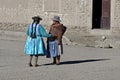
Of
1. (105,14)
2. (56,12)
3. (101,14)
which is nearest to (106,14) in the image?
(105,14)

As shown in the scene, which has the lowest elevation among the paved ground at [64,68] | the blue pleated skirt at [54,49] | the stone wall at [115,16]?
the paved ground at [64,68]

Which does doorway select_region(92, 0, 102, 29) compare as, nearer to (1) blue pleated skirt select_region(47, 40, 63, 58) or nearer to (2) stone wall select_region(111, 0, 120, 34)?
(2) stone wall select_region(111, 0, 120, 34)

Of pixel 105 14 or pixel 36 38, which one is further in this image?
pixel 105 14

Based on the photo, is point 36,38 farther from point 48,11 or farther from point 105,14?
point 48,11

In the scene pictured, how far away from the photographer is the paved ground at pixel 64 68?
14.3 metres

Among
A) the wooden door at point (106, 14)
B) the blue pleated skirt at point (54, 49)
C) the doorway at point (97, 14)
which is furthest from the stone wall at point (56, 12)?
the blue pleated skirt at point (54, 49)

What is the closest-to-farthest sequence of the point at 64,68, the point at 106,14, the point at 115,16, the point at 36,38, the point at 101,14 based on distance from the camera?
the point at 64,68
the point at 36,38
the point at 115,16
the point at 106,14
the point at 101,14

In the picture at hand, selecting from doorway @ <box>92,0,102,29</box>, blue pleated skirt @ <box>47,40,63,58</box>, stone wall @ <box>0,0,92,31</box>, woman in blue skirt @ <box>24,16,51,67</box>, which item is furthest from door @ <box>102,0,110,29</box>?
woman in blue skirt @ <box>24,16,51,67</box>

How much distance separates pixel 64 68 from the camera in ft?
53.3

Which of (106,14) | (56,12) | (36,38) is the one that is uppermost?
(56,12)

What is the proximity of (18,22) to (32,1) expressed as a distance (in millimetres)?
1724

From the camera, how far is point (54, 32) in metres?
17.3

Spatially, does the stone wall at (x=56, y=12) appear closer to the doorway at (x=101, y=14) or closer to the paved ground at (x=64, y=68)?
the doorway at (x=101, y=14)

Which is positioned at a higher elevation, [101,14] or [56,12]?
[56,12]
